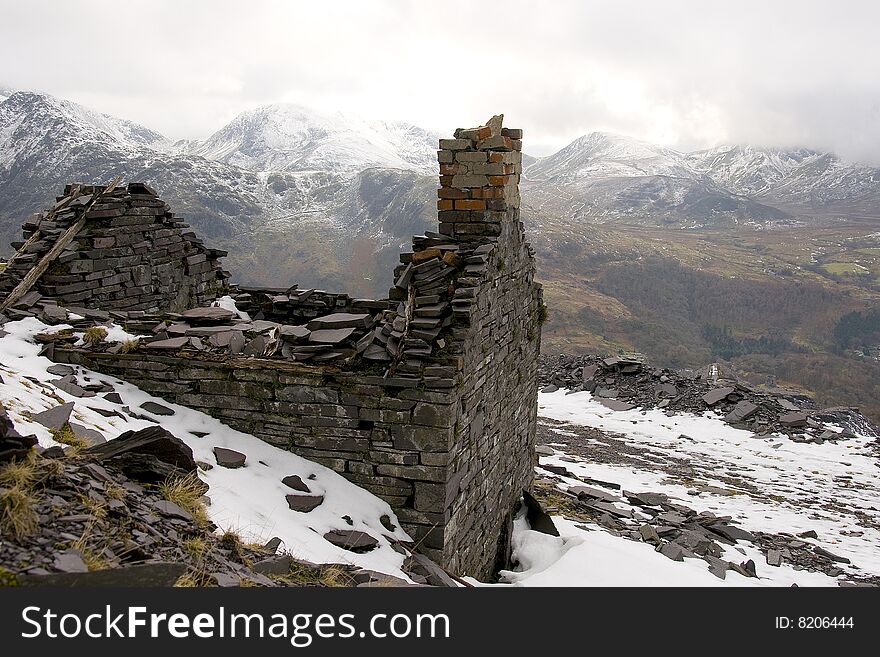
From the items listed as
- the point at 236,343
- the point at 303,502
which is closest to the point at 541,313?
the point at 236,343

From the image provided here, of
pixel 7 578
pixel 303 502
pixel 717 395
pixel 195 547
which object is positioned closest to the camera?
pixel 7 578

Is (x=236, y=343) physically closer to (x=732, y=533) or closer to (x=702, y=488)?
(x=732, y=533)

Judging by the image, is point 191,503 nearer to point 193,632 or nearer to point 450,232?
point 193,632

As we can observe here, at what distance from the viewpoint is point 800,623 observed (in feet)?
19.0

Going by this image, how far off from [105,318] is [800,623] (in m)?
9.36

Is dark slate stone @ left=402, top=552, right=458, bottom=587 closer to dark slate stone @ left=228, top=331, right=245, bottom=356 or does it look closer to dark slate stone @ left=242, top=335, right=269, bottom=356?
dark slate stone @ left=242, top=335, right=269, bottom=356

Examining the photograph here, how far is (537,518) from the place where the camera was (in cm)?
1145

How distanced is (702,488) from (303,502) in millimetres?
12398

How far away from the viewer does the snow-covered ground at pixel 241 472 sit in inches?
256

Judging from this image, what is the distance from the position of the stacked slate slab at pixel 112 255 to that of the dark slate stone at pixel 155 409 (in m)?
3.19

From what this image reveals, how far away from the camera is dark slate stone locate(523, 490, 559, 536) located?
36.0ft

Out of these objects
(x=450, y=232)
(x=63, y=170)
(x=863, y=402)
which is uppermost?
(x=63, y=170)

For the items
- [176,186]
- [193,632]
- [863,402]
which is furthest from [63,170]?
[193,632]

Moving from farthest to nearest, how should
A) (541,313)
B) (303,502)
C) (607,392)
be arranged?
(607,392)
(541,313)
(303,502)
